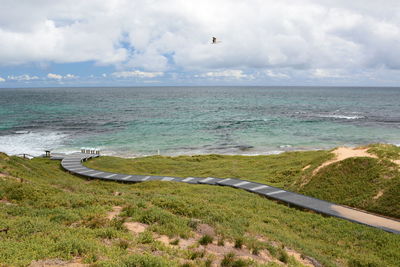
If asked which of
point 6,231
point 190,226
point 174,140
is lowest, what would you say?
point 174,140

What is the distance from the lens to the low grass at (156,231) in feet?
27.4

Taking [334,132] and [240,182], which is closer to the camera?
[240,182]

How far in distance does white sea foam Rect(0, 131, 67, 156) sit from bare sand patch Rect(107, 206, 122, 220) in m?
43.8

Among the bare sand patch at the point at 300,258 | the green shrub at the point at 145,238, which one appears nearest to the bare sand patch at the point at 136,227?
the green shrub at the point at 145,238

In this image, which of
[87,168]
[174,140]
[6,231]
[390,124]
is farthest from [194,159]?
[390,124]

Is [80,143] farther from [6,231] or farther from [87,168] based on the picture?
[6,231]

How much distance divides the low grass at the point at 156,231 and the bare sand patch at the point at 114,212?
259 mm

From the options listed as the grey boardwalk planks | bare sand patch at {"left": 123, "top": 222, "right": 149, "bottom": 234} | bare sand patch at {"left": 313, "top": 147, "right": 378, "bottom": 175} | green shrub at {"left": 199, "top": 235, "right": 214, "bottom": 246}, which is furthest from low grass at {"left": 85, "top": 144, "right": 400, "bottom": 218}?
bare sand patch at {"left": 123, "top": 222, "right": 149, "bottom": 234}

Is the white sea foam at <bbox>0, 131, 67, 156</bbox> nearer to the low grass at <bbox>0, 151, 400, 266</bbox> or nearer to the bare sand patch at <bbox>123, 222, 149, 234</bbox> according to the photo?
the low grass at <bbox>0, 151, 400, 266</bbox>

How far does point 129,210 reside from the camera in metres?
12.8

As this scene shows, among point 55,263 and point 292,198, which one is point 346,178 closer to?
point 292,198

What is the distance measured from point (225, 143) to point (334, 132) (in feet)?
96.4

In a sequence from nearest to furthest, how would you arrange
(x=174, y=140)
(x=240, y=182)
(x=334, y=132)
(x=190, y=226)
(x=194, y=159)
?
(x=190, y=226), (x=240, y=182), (x=194, y=159), (x=174, y=140), (x=334, y=132)

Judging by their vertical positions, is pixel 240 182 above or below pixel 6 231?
below
